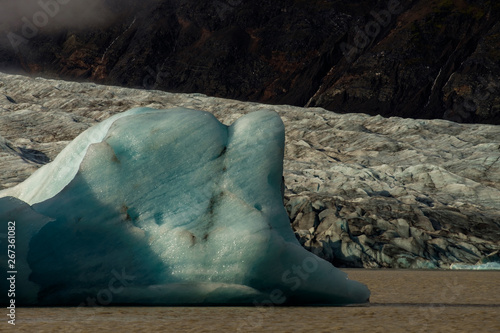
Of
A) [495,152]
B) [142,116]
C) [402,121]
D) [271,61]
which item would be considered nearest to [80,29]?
[271,61]

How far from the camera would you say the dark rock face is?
77812 mm

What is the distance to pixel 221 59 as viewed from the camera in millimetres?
91062

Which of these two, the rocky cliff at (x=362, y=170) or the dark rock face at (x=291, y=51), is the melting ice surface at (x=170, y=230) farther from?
the dark rock face at (x=291, y=51)

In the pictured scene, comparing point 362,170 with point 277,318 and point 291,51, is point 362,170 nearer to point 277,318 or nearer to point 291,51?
point 277,318

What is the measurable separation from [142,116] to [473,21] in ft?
273

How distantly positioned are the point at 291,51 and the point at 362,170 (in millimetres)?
71278

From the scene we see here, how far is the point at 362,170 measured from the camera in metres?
21.2

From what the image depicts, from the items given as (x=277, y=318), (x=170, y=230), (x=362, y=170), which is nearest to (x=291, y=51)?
(x=362, y=170)

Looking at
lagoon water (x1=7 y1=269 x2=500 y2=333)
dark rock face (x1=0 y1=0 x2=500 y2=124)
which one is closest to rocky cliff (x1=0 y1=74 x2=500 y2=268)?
lagoon water (x1=7 y1=269 x2=500 y2=333)

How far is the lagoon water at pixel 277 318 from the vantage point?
384 centimetres

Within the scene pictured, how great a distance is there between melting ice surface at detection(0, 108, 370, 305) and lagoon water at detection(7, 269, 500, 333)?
31 cm

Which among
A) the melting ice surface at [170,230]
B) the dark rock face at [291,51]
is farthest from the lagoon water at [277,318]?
the dark rock face at [291,51]

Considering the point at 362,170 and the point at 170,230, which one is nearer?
the point at 170,230

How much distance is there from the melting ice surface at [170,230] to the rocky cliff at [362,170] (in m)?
10.1
